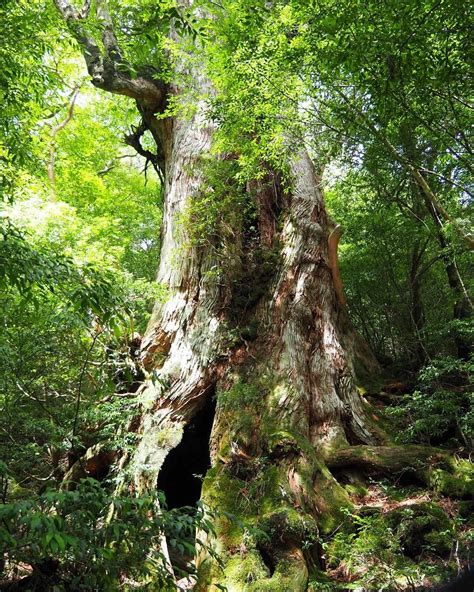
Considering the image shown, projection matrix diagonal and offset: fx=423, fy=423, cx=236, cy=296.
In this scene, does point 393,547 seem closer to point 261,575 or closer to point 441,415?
point 261,575

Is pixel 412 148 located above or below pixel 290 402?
above

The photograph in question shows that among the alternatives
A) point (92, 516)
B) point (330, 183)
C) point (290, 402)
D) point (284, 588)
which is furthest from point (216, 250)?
point (92, 516)

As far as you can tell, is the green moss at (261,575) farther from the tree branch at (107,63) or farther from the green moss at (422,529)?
the tree branch at (107,63)

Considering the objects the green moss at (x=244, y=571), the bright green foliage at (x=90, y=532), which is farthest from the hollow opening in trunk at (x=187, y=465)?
the bright green foliage at (x=90, y=532)

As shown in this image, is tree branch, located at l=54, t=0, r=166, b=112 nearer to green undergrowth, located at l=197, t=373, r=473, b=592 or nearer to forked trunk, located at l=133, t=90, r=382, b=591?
forked trunk, located at l=133, t=90, r=382, b=591

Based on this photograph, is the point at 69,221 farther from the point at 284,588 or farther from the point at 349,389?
the point at 284,588

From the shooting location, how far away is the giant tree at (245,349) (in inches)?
164

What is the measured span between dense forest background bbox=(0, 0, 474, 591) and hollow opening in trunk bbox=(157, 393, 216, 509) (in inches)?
42.5

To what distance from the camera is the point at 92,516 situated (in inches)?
71.0

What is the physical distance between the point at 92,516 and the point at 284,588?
2.31 m

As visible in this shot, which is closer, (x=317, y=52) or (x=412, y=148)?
(x=317, y=52)

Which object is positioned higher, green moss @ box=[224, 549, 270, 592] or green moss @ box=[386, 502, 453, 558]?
green moss @ box=[386, 502, 453, 558]

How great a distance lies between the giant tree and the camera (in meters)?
4.17

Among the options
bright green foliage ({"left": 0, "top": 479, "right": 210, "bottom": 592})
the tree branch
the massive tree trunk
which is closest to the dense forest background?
bright green foliage ({"left": 0, "top": 479, "right": 210, "bottom": 592})
